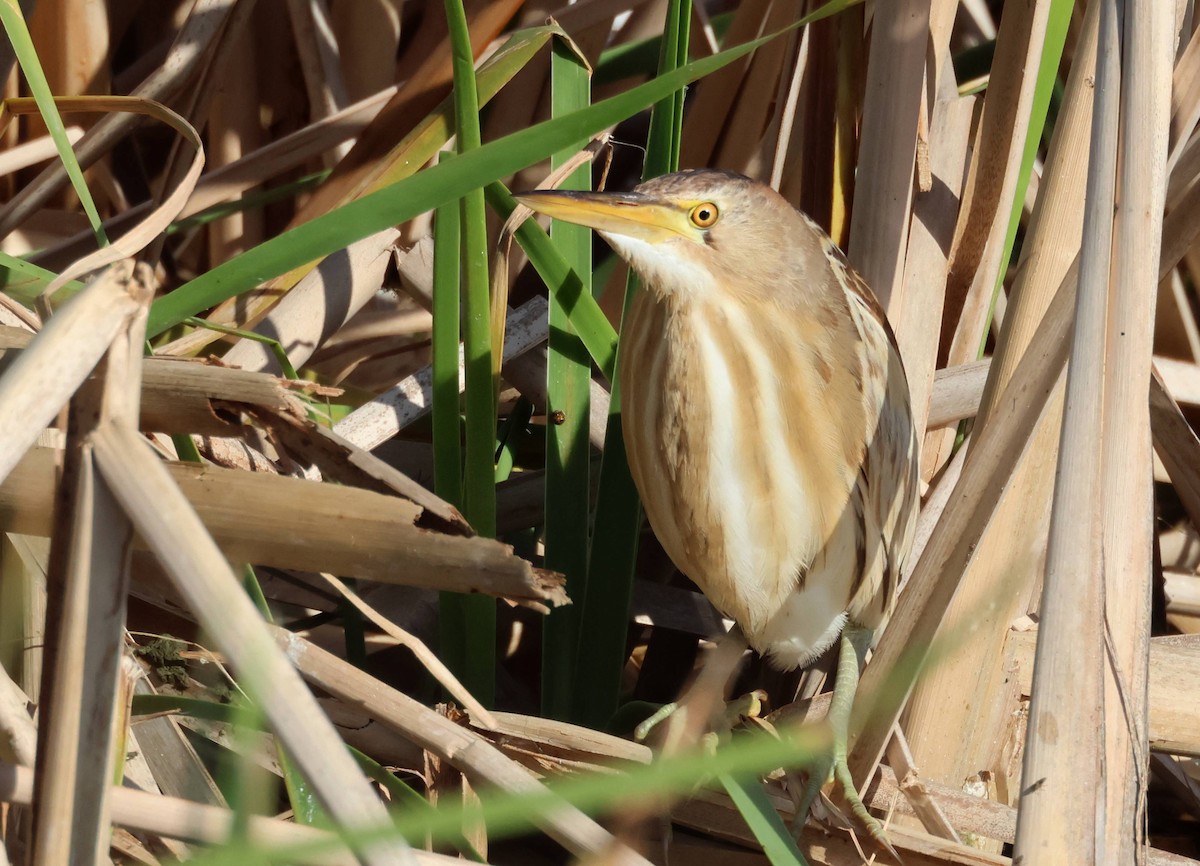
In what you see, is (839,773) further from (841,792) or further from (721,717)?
(721,717)

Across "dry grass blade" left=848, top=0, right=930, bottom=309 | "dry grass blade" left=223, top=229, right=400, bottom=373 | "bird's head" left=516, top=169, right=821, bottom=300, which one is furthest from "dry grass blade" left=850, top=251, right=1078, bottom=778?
"dry grass blade" left=223, top=229, right=400, bottom=373

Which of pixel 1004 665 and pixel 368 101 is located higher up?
pixel 368 101

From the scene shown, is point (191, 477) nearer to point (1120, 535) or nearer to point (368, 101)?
point (1120, 535)

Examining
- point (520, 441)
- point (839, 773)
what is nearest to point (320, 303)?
point (520, 441)

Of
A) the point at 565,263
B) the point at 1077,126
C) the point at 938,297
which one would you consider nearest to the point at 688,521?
the point at 565,263

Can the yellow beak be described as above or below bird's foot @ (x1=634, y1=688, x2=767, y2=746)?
above

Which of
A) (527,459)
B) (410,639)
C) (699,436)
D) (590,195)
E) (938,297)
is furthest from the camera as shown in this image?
(527,459)

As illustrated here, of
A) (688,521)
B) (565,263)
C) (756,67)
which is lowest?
(688,521)

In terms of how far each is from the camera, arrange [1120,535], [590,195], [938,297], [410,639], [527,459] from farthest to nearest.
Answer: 1. [527,459]
2. [938,297]
3. [590,195]
4. [410,639]
5. [1120,535]

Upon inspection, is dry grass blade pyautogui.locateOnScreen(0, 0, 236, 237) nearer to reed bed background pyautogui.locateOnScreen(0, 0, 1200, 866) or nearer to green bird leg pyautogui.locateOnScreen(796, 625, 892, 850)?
reed bed background pyautogui.locateOnScreen(0, 0, 1200, 866)
